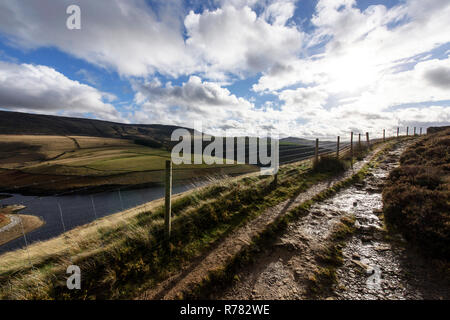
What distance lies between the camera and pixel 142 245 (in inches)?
203

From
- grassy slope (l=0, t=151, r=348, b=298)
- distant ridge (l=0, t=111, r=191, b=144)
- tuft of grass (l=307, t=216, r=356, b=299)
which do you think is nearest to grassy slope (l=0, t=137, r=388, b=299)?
grassy slope (l=0, t=151, r=348, b=298)

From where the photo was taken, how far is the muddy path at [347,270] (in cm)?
335

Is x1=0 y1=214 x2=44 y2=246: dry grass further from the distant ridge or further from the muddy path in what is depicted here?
the distant ridge

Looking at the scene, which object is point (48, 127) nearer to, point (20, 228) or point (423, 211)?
point (20, 228)

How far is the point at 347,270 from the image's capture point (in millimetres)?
3896

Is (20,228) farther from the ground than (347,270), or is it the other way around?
(347,270)

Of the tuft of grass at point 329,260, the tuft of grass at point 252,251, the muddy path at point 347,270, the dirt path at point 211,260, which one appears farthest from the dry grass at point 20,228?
the tuft of grass at point 329,260

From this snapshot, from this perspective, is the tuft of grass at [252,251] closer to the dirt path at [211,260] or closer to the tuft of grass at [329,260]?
the tuft of grass at [329,260]

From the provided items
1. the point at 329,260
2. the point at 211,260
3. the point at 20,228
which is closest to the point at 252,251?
the point at 211,260

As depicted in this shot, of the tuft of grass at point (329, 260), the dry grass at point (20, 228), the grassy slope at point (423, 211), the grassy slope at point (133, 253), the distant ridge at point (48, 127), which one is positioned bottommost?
the dry grass at point (20, 228)

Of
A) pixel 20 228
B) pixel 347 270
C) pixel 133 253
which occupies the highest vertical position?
pixel 347 270

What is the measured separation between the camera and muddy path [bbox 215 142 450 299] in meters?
3.35
